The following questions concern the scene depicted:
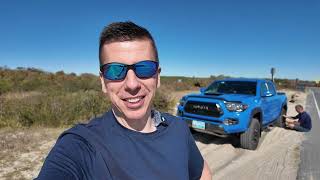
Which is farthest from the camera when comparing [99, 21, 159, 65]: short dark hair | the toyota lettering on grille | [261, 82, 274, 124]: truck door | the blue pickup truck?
[261, 82, 274, 124]: truck door

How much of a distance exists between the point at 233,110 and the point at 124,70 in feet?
20.4

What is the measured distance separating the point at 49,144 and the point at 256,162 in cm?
497

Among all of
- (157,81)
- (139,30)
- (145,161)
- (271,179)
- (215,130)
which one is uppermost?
A: (139,30)

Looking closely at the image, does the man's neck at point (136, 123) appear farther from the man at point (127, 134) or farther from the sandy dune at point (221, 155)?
the sandy dune at point (221, 155)

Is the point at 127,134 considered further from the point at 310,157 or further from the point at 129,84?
the point at 310,157

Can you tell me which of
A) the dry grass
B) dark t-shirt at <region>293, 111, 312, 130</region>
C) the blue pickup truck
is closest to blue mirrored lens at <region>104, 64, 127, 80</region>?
the dry grass

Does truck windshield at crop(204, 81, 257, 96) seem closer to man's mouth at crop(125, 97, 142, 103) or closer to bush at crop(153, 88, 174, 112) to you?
bush at crop(153, 88, 174, 112)

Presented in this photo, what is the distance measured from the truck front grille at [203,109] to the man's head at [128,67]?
19.9ft

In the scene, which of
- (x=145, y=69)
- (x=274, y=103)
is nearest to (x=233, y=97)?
(x=274, y=103)

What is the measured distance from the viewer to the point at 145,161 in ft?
5.43

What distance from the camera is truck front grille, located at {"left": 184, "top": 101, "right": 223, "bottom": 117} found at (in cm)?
781

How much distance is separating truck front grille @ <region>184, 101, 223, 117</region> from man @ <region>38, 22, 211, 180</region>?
5.79 metres

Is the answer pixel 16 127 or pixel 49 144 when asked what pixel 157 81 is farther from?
pixel 16 127

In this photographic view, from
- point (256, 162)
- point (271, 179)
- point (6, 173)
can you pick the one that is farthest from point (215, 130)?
point (6, 173)
